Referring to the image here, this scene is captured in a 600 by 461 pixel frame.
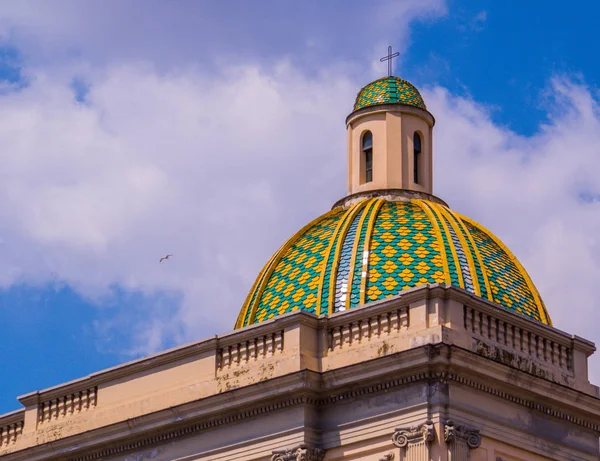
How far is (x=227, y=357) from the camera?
3036 cm

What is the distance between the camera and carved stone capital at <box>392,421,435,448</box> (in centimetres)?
2725

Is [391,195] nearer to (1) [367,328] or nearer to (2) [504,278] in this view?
(2) [504,278]

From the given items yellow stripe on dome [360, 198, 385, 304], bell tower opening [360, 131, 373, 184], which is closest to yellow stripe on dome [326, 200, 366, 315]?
yellow stripe on dome [360, 198, 385, 304]

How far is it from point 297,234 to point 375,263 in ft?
10.9

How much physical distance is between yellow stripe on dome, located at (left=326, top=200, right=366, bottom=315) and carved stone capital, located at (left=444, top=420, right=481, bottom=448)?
833cm

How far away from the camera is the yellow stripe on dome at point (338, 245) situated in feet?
118

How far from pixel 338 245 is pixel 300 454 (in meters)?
9.72

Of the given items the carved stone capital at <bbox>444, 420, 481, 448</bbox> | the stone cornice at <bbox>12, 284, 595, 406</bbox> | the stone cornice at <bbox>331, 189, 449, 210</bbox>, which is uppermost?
the stone cornice at <bbox>331, 189, 449, 210</bbox>

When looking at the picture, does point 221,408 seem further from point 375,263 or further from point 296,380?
point 375,263

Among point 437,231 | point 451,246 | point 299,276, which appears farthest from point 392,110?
point 299,276

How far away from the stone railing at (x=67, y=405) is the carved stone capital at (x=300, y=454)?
490cm

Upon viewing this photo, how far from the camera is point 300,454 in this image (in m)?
28.4

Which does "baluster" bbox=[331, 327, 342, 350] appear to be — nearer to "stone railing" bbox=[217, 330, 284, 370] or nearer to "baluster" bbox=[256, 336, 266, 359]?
"stone railing" bbox=[217, 330, 284, 370]

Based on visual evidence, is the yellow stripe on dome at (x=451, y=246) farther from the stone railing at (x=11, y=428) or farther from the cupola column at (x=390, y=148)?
the stone railing at (x=11, y=428)
